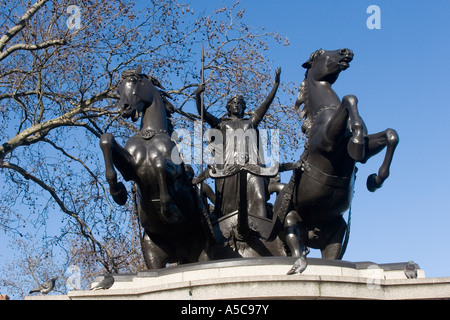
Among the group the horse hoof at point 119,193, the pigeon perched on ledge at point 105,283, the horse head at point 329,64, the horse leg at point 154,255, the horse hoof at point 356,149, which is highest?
the horse head at point 329,64

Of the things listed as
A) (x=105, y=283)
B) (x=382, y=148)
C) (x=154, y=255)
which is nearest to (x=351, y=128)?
(x=382, y=148)

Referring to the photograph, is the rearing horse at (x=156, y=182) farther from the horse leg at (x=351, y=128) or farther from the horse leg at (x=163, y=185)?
the horse leg at (x=351, y=128)

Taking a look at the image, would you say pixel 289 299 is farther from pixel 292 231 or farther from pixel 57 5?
pixel 57 5

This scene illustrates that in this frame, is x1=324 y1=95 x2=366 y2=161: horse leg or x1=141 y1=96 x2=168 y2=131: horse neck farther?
x1=141 y1=96 x2=168 y2=131: horse neck

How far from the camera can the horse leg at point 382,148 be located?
784cm

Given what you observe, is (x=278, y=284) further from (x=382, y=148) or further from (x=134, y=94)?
(x=134, y=94)

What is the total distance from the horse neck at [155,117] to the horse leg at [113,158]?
24.7 inches

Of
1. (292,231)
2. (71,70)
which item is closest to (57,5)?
(71,70)

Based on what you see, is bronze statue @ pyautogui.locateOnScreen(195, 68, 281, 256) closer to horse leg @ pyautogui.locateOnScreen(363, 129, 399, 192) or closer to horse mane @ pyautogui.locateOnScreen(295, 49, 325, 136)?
horse mane @ pyautogui.locateOnScreen(295, 49, 325, 136)

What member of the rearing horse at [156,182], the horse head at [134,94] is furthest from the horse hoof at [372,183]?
the horse head at [134,94]

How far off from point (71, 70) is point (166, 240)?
925cm

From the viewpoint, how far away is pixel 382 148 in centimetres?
802

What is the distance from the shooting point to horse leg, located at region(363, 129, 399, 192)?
7836 millimetres

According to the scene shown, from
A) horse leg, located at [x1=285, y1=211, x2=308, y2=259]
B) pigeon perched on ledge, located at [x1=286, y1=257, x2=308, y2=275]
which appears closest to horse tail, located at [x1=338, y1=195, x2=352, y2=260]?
horse leg, located at [x1=285, y1=211, x2=308, y2=259]
